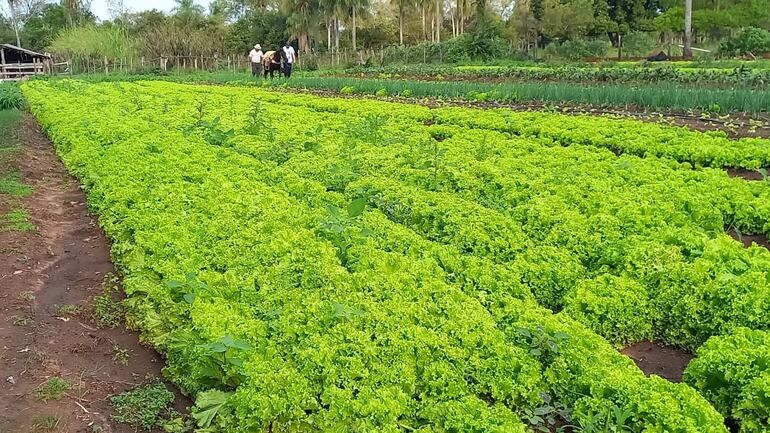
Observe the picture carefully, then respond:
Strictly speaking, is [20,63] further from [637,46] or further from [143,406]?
[143,406]

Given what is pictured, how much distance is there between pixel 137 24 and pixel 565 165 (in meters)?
71.4

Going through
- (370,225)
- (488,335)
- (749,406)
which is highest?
(370,225)

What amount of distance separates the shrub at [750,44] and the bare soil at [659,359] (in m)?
33.5

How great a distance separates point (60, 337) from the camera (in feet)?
19.1

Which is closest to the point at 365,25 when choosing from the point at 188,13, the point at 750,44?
the point at 188,13

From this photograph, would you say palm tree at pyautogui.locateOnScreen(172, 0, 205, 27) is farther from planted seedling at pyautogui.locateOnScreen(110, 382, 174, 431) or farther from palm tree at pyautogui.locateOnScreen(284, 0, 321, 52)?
planted seedling at pyautogui.locateOnScreen(110, 382, 174, 431)

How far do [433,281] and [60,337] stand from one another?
3.32 meters

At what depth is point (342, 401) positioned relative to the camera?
4.11 metres

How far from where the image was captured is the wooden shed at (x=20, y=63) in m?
50.8

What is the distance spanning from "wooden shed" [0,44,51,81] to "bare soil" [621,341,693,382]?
5370cm

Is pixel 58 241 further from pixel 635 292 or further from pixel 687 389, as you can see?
pixel 687 389

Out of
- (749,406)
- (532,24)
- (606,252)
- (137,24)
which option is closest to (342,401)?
(749,406)

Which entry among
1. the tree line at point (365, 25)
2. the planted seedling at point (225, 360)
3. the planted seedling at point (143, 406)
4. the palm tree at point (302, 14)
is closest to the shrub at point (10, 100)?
the tree line at point (365, 25)

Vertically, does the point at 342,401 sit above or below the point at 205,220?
below
